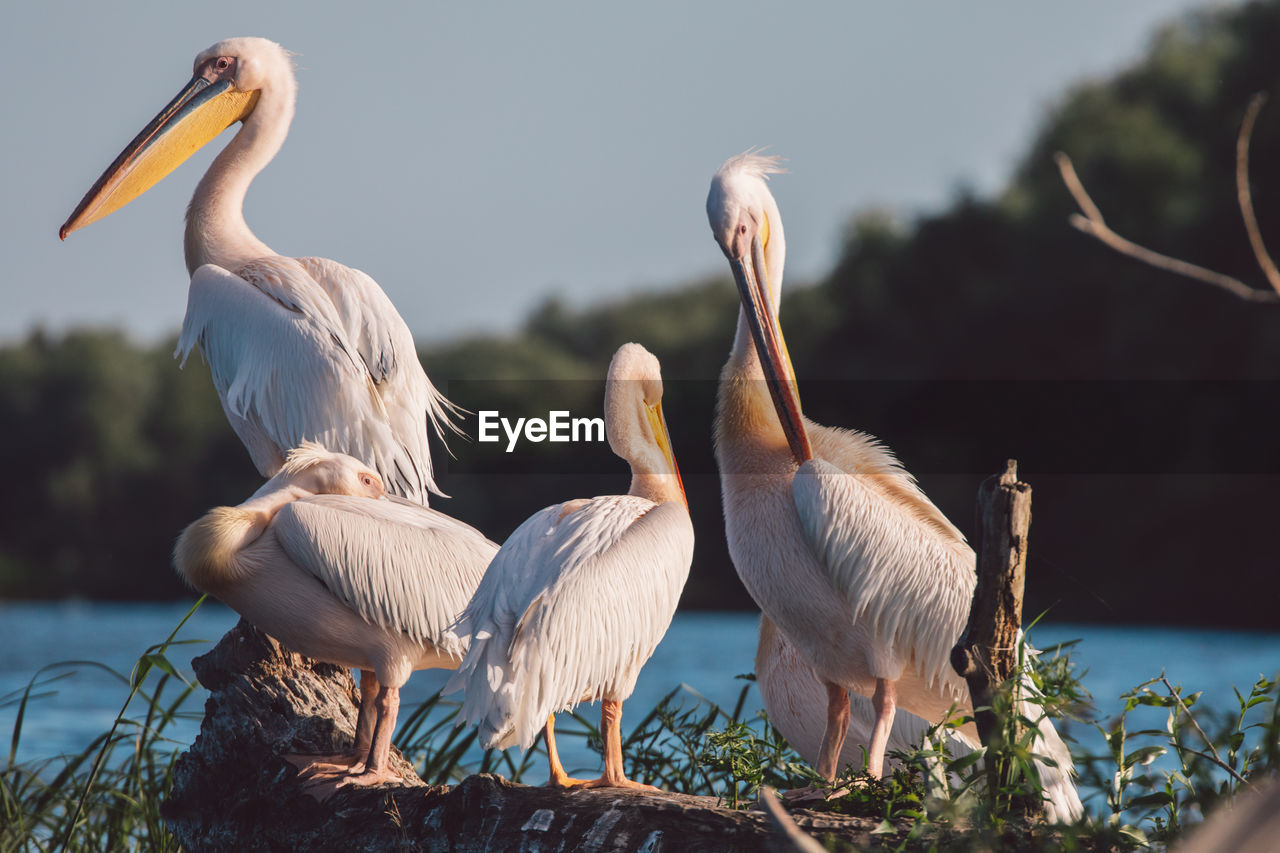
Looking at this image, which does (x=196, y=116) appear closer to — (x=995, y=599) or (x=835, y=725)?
(x=835, y=725)

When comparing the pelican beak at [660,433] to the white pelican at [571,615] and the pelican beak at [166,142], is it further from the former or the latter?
the pelican beak at [166,142]

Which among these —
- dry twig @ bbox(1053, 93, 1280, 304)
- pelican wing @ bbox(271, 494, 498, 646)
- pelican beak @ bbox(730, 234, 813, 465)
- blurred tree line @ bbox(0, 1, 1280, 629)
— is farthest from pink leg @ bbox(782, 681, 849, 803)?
blurred tree line @ bbox(0, 1, 1280, 629)

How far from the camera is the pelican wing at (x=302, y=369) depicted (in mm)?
4223

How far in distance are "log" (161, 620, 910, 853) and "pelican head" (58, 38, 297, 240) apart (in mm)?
2098

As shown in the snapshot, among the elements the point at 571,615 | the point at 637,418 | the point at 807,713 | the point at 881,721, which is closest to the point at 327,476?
the point at 637,418

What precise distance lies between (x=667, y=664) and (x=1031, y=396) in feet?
25.8

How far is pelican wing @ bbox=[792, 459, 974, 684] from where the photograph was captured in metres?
3.23

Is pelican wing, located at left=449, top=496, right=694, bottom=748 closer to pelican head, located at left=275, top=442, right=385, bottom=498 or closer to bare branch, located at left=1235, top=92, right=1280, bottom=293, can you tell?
pelican head, located at left=275, top=442, right=385, bottom=498

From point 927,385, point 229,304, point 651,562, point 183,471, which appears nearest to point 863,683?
point 651,562

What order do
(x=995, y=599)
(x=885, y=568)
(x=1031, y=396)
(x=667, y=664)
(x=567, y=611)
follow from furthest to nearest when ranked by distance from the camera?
(x=1031, y=396), (x=667, y=664), (x=885, y=568), (x=567, y=611), (x=995, y=599)

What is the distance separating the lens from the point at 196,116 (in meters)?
4.97

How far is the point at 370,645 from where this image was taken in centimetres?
345

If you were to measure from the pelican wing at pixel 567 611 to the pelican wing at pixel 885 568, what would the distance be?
371mm

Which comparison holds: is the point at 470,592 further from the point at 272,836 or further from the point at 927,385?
the point at 927,385
